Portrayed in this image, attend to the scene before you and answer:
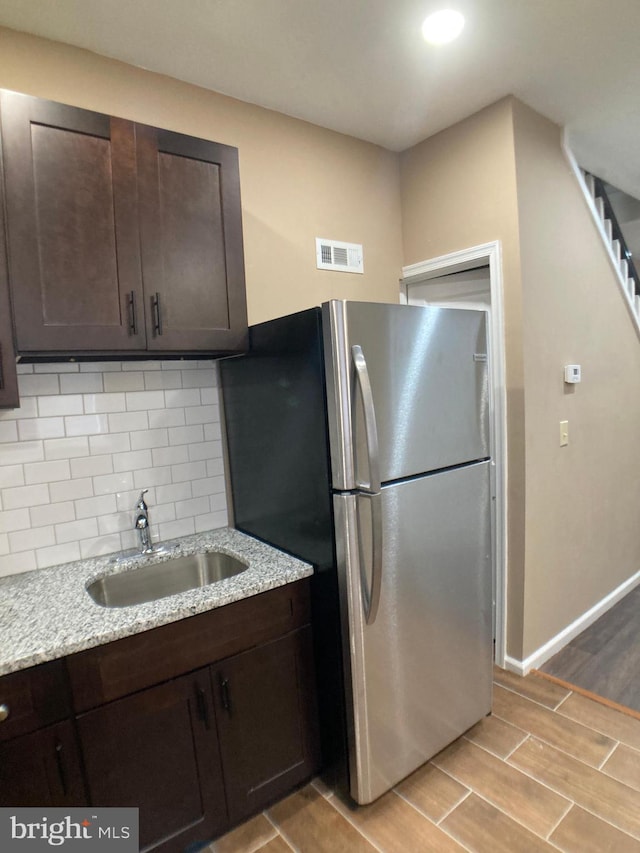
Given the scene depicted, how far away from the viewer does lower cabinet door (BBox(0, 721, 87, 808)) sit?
1.20m

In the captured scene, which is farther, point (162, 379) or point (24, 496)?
point (162, 379)

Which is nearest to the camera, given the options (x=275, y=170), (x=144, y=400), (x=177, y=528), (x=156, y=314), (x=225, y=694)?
(x=225, y=694)

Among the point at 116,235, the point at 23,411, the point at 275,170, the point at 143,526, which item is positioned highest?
the point at 275,170

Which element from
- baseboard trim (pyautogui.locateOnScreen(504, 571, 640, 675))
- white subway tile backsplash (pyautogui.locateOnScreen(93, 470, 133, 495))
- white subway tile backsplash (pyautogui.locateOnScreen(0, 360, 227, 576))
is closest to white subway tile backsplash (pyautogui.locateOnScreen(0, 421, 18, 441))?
white subway tile backsplash (pyautogui.locateOnScreen(0, 360, 227, 576))

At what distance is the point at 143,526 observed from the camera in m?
1.88

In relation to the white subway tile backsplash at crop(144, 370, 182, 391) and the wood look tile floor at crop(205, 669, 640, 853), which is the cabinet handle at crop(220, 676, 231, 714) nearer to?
the wood look tile floor at crop(205, 669, 640, 853)

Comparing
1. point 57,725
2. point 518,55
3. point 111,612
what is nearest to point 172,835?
point 57,725

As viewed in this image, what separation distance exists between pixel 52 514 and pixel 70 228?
1.01m

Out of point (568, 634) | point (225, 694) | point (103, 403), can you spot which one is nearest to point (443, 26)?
Result: point (103, 403)

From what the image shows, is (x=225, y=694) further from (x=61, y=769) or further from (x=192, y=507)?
(x=192, y=507)

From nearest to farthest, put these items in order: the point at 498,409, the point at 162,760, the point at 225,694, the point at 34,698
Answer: the point at 34,698 → the point at 162,760 → the point at 225,694 → the point at 498,409

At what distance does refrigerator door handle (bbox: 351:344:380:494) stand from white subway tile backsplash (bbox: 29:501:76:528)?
1.10 metres

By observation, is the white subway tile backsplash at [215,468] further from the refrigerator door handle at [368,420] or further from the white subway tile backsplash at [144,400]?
the refrigerator door handle at [368,420]

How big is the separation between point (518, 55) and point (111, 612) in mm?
2522
